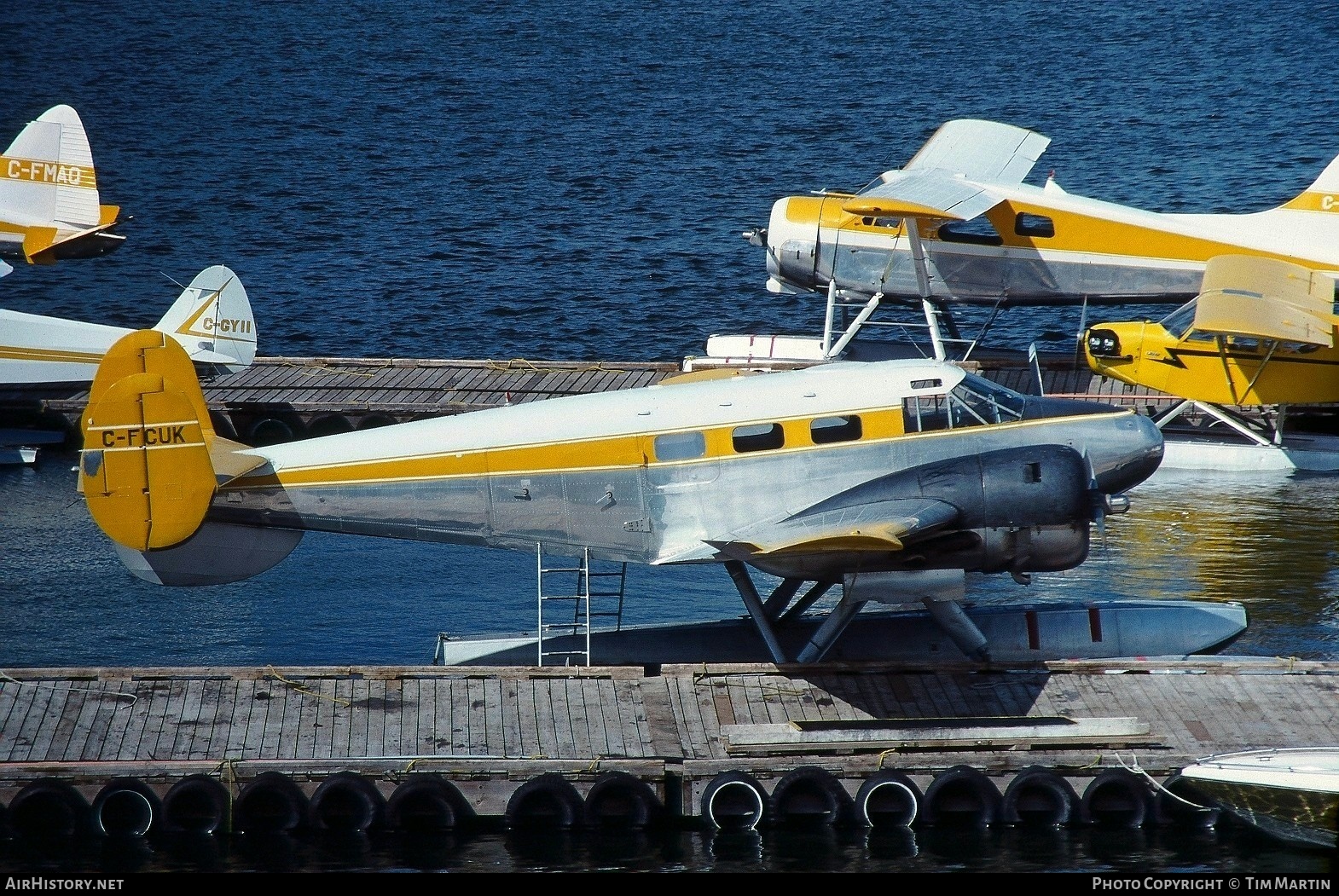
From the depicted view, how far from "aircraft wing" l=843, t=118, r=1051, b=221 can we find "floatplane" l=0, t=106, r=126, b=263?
1692 cm

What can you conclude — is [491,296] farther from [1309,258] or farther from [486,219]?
[1309,258]

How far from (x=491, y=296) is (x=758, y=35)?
112 feet

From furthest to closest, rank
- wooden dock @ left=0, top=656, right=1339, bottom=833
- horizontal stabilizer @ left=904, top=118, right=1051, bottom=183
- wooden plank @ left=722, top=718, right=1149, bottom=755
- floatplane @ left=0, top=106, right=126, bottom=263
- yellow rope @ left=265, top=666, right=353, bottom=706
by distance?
floatplane @ left=0, top=106, right=126, bottom=263 → horizontal stabilizer @ left=904, top=118, right=1051, bottom=183 → yellow rope @ left=265, top=666, right=353, bottom=706 → wooden plank @ left=722, top=718, right=1149, bottom=755 → wooden dock @ left=0, top=656, right=1339, bottom=833

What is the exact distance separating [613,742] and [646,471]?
3.19m

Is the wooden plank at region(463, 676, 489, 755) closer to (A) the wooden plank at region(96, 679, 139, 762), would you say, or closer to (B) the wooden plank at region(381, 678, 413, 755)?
(B) the wooden plank at region(381, 678, 413, 755)

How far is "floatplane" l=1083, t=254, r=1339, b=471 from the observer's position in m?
27.4

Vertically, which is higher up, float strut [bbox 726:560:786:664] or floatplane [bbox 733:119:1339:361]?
floatplane [bbox 733:119:1339:361]

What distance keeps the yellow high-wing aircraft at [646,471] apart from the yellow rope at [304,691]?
4.30 feet

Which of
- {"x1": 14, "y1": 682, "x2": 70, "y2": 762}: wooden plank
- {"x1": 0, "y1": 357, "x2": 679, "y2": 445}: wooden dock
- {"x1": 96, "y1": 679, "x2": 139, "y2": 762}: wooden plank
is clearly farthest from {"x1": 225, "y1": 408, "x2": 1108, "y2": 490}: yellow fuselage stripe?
{"x1": 0, "y1": 357, "x2": 679, "y2": 445}: wooden dock

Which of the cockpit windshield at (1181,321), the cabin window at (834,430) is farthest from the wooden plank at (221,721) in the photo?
the cockpit windshield at (1181,321)

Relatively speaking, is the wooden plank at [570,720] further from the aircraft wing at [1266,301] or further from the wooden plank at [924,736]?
the aircraft wing at [1266,301]

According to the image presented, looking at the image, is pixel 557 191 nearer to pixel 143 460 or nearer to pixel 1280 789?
pixel 143 460

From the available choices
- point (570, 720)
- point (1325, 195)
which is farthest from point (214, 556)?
point (1325, 195)

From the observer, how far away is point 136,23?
77.6 m
